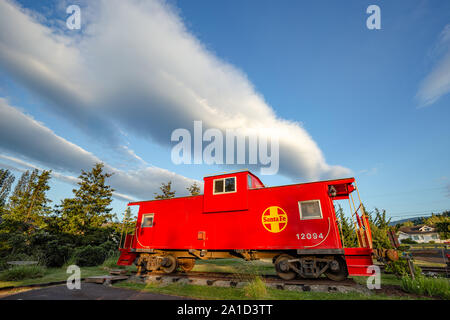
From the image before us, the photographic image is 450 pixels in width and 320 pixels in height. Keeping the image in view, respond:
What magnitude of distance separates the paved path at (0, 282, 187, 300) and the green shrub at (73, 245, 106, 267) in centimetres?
907

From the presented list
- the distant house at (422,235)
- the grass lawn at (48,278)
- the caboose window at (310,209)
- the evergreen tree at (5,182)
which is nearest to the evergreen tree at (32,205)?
the grass lawn at (48,278)

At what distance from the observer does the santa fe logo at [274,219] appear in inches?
340

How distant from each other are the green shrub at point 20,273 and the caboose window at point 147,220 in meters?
5.20

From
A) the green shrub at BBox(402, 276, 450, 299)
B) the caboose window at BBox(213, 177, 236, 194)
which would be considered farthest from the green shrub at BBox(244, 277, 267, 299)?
the green shrub at BBox(402, 276, 450, 299)

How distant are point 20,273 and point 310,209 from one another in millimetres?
13552

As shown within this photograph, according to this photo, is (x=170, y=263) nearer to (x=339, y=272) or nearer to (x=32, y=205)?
(x=339, y=272)

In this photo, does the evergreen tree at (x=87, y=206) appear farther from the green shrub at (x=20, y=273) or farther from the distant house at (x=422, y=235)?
the distant house at (x=422, y=235)

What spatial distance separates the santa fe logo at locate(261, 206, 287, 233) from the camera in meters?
8.63

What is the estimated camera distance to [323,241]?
7910 mm

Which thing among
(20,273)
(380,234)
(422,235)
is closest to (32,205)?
(20,273)

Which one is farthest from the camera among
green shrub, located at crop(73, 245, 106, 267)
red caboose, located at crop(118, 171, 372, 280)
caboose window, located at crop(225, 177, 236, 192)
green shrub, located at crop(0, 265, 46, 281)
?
green shrub, located at crop(73, 245, 106, 267)

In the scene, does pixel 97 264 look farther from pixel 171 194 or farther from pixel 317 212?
pixel 317 212

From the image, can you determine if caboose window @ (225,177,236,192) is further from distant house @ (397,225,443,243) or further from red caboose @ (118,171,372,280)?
distant house @ (397,225,443,243)

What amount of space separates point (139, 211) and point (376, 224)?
14.3 metres
